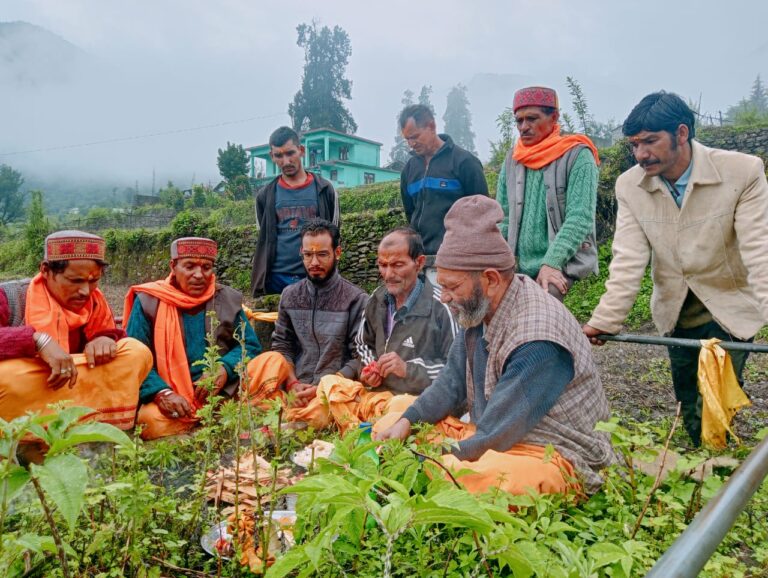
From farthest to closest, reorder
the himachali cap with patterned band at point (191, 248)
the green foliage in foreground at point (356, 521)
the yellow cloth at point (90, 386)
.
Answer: the himachali cap with patterned band at point (191, 248) → the yellow cloth at point (90, 386) → the green foliage in foreground at point (356, 521)

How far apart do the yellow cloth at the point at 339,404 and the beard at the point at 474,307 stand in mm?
1259

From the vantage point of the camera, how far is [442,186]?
4.52 meters

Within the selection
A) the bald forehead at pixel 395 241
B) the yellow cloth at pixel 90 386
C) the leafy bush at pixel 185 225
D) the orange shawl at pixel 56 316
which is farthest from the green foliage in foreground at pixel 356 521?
the leafy bush at pixel 185 225

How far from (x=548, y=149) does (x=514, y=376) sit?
1.86 metres

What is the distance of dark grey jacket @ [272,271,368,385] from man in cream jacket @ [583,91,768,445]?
1.98 m

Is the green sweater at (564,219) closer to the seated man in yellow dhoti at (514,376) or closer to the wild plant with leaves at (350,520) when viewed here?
the seated man in yellow dhoti at (514,376)

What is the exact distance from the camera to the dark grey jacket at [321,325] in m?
4.36

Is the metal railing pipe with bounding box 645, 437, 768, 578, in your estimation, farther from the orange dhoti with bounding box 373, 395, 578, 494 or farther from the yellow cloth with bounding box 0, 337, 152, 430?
the yellow cloth with bounding box 0, 337, 152, 430

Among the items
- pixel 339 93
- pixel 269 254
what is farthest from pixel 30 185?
pixel 269 254

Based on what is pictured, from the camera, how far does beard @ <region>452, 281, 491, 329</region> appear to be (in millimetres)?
2479

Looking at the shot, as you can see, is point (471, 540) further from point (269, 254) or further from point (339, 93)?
point (339, 93)

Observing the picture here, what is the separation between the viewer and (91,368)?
345cm

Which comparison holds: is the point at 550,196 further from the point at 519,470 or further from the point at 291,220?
the point at 291,220

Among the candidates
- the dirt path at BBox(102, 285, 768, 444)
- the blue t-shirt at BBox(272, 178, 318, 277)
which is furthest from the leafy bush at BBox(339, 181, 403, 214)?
the blue t-shirt at BBox(272, 178, 318, 277)
